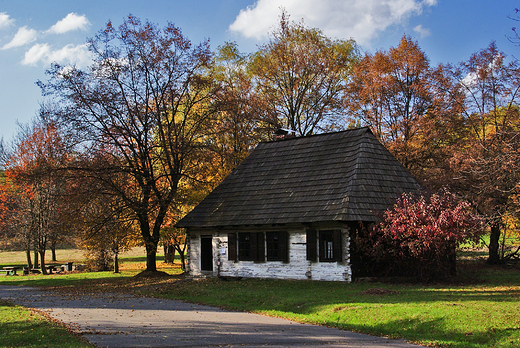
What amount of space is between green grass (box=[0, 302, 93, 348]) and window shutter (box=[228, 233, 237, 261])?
1113 cm

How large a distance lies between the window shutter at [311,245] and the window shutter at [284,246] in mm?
1198

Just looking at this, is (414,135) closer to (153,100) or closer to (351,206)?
(351,206)

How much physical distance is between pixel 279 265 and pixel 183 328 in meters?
10.5

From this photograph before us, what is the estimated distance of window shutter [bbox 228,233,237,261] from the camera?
2306 centimetres

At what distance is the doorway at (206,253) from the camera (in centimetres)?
2488

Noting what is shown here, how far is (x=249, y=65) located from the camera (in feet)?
122

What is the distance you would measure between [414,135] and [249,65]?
14.3 meters

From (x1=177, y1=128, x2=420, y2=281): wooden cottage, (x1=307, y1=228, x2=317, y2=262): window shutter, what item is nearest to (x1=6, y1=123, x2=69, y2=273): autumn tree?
(x1=177, y1=128, x2=420, y2=281): wooden cottage

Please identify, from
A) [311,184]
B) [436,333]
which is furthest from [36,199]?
[436,333]

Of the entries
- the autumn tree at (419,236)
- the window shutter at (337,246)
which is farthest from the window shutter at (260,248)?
the autumn tree at (419,236)

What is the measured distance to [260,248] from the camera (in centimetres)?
2231

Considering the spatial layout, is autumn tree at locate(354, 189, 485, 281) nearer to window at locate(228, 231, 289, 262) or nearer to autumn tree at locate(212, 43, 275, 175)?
window at locate(228, 231, 289, 262)

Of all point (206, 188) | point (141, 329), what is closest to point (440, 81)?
point (206, 188)

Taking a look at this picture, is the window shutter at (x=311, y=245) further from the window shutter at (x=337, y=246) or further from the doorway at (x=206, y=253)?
the doorway at (x=206, y=253)
